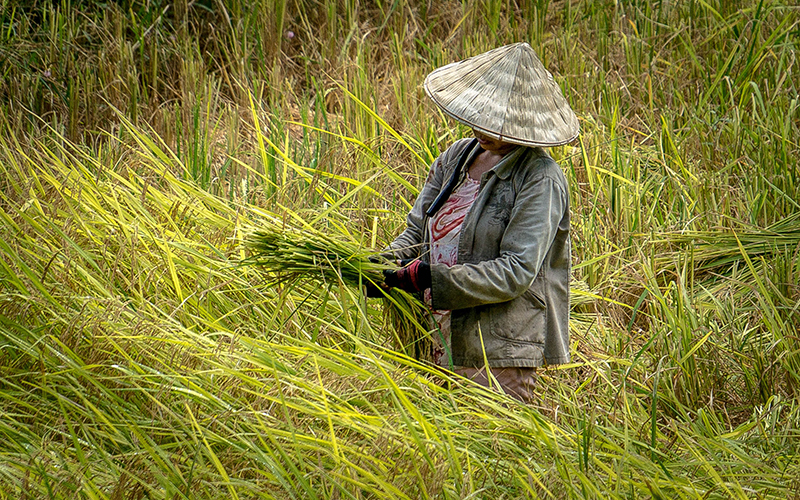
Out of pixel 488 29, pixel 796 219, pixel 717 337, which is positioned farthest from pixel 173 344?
pixel 488 29

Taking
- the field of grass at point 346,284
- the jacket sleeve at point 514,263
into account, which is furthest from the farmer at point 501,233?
the field of grass at point 346,284

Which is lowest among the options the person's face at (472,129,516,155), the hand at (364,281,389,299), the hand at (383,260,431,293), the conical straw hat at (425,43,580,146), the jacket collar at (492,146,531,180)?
the hand at (364,281,389,299)

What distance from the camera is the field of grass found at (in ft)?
6.13

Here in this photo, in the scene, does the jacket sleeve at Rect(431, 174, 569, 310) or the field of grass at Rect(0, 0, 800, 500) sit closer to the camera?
the field of grass at Rect(0, 0, 800, 500)

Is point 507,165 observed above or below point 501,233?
above

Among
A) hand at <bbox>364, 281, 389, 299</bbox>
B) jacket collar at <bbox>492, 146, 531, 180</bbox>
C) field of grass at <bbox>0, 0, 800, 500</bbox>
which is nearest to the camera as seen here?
field of grass at <bbox>0, 0, 800, 500</bbox>

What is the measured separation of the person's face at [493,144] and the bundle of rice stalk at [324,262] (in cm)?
41

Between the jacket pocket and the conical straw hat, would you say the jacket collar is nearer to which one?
the conical straw hat

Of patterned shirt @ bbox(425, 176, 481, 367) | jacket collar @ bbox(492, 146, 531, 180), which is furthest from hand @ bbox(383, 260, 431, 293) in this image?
Answer: jacket collar @ bbox(492, 146, 531, 180)

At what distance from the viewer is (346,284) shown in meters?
2.36

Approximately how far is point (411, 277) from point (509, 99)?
0.52 meters

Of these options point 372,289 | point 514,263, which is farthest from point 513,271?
point 372,289

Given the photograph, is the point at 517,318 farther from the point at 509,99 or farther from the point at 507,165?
the point at 509,99

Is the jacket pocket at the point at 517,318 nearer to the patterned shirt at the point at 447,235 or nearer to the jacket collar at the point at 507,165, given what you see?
the patterned shirt at the point at 447,235
